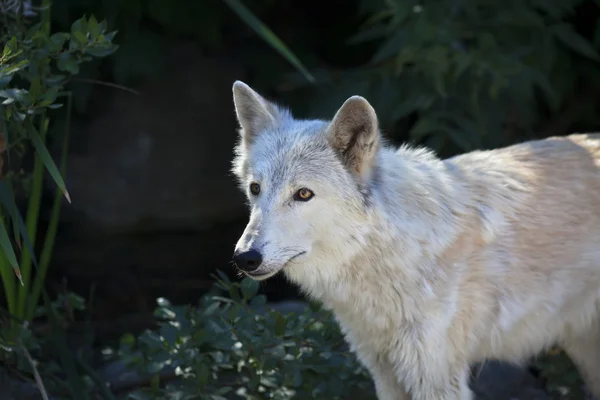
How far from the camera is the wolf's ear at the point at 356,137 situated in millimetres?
3283

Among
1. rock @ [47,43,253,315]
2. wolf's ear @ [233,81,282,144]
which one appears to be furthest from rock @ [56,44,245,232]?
wolf's ear @ [233,81,282,144]

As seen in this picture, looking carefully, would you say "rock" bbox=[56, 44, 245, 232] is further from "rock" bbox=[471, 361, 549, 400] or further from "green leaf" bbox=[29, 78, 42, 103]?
"green leaf" bbox=[29, 78, 42, 103]

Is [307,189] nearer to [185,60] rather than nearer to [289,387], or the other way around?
[289,387]

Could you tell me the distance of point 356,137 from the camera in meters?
3.37

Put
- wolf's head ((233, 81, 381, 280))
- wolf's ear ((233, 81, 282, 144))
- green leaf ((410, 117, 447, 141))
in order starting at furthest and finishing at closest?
green leaf ((410, 117, 447, 141)) < wolf's ear ((233, 81, 282, 144)) < wolf's head ((233, 81, 381, 280))

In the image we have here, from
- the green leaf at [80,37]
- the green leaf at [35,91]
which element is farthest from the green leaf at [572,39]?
the green leaf at [35,91]

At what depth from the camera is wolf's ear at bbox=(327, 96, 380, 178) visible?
3283mm

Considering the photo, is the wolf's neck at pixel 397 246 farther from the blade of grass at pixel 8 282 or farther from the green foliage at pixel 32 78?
the blade of grass at pixel 8 282

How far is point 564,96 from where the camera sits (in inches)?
231

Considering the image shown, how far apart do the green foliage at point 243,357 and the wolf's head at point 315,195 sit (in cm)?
61

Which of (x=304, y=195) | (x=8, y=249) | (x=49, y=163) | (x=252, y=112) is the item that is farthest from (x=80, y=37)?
(x=304, y=195)

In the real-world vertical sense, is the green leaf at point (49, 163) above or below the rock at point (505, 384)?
above

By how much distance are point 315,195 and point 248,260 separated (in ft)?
1.32

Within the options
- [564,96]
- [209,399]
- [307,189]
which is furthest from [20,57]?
[564,96]
